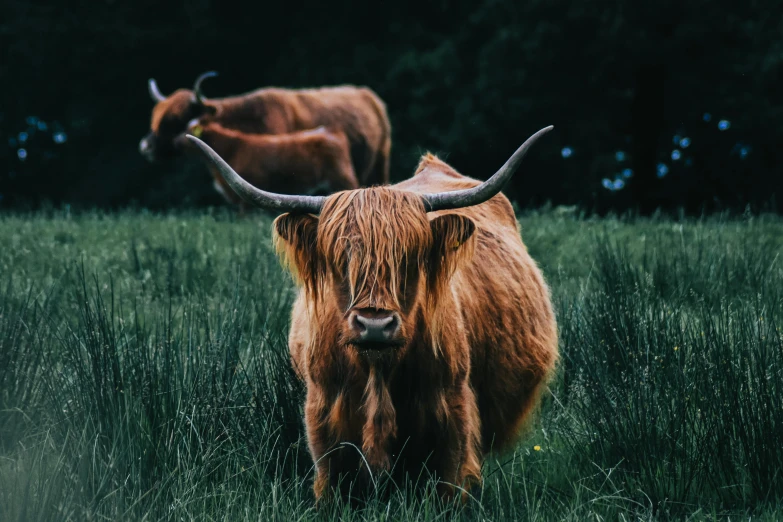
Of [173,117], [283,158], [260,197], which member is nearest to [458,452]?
[260,197]

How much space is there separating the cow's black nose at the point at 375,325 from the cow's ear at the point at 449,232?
44cm

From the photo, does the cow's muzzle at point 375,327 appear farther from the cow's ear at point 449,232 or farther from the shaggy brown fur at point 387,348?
the cow's ear at point 449,232

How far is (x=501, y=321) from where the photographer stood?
433 centimetres

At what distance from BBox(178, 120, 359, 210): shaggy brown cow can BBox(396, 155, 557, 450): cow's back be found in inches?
312

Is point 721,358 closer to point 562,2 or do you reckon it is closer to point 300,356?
point 300,356

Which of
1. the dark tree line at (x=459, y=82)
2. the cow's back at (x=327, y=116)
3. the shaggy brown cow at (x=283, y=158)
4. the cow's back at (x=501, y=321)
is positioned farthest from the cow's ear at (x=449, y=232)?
the dark tree line at (x=459, y=82)

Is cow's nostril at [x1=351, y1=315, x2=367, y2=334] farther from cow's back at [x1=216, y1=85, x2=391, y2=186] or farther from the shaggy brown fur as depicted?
cow's back at [x1=216, y1=85, x2=391, y2=186]

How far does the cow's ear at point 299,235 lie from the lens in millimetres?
3619

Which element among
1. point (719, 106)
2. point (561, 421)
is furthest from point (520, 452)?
→ point (719, 106)

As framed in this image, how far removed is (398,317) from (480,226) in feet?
4.62

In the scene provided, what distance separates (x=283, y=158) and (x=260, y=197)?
9.39 metres

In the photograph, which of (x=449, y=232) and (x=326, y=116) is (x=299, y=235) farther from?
(x=326, y=116)

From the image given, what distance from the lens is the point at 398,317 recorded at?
3.27 metres

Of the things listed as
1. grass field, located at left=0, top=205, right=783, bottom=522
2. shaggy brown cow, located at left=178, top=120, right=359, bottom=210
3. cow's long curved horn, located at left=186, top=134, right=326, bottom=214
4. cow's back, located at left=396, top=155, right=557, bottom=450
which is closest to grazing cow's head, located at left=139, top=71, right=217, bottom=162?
shaggy brown cow, located at left=178, top=120, right=359, bottom=210
